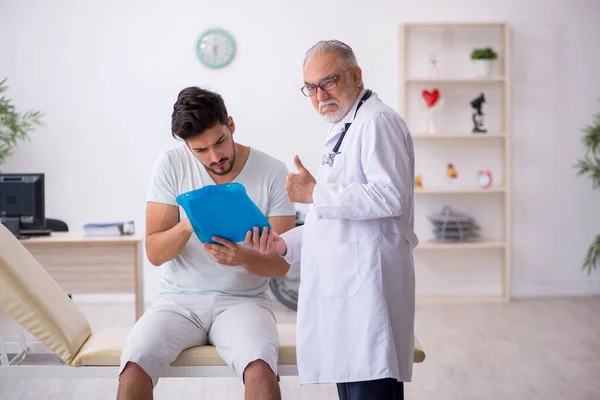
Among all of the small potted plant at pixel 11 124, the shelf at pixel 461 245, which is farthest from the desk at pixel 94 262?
the shelf at pixel 461 245

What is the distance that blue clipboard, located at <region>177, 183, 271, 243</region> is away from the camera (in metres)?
2.00

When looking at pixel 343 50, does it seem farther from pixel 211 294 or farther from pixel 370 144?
pixel 211 294

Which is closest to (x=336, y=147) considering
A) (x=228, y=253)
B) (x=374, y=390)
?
(x=228, y=253)

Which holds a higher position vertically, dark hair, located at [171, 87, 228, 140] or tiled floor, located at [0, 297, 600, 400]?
dark hair, located at [171, 87, 228, 140]

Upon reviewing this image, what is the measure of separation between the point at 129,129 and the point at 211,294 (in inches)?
127

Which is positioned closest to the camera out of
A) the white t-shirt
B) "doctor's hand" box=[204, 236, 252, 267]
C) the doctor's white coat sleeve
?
the doctor's white coat sleeve

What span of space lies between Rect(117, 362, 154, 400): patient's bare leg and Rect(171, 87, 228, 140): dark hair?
721mm

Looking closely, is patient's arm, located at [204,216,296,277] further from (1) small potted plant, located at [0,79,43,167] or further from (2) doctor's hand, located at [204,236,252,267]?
(1) small potted plant, located at [0,79,43,167]

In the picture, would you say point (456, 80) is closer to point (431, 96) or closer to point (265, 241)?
point (431, 96)

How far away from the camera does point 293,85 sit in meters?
5.36

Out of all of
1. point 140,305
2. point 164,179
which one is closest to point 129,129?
point 140,305

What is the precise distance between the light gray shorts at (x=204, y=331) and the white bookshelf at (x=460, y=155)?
10.3ft

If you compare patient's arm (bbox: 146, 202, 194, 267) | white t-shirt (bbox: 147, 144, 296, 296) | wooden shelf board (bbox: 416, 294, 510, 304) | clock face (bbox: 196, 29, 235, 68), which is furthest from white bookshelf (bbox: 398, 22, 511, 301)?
patient's arm (bbox: 146, 202, 194, 267)

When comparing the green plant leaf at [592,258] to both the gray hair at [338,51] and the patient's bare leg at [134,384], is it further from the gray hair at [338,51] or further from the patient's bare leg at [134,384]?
the patient's bare leg at [134,384]
